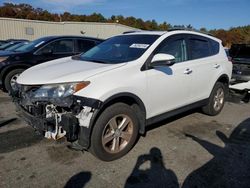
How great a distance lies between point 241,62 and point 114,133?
528 cm

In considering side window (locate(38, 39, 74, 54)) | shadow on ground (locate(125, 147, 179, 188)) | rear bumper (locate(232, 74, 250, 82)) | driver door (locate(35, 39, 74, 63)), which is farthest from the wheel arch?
side window (locate(38, 39, 74, 54))

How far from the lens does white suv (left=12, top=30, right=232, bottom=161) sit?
3203 mm

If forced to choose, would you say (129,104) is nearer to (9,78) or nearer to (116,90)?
(116,90)

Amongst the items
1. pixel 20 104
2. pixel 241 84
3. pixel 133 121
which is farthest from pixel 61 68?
pixel 241 84

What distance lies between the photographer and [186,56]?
4.70 metres

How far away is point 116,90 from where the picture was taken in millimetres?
3395

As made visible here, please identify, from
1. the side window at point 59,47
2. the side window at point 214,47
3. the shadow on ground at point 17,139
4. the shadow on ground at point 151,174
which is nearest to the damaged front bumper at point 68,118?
the shadow on ground at point 151,174

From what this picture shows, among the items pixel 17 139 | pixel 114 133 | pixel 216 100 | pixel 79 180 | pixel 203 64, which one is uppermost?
pixel 203 64

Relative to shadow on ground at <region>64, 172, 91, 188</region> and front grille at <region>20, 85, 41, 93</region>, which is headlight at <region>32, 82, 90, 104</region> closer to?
front grille at <region>20, 85, 41, 93</region>

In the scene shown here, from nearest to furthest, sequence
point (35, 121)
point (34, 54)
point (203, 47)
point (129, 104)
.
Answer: point (35, 121) → point (129, 104) → point (203, 47) → point (34, 54)

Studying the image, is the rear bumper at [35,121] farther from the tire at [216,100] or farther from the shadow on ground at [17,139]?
the tire at [216,100]

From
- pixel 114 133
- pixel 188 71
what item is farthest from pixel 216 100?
pixel 114 133

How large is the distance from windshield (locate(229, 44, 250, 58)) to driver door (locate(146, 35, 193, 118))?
3788mm

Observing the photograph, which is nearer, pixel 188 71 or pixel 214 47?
pixel 188 71
